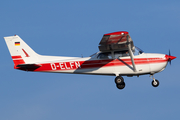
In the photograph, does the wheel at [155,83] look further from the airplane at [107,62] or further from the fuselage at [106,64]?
the fuselage at [106,64]

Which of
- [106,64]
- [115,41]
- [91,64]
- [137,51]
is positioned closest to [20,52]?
[91,64]

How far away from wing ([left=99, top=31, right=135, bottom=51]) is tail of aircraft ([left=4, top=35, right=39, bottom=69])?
4.61 meters

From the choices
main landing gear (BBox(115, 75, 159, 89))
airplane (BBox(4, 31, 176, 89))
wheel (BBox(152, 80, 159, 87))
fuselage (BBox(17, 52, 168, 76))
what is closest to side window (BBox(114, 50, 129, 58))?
airplane (BBox(4, 31, 176, 89))

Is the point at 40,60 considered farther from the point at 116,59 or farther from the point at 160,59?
the point at 160,59

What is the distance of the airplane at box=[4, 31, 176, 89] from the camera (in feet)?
54.1

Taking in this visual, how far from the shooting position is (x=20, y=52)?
17.8 m

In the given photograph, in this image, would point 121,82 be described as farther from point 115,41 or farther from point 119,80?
point 115,41

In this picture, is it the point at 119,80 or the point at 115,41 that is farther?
the point at 119,80

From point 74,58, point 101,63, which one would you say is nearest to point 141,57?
point 101,63

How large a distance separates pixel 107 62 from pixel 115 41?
5.65 ft

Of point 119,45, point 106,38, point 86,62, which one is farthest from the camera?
point 86,62

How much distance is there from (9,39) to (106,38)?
6569mm

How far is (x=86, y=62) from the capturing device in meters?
17.2

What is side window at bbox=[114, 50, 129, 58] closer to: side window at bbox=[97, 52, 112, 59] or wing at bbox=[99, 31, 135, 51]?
wing at bbox=[99, 31, 135, 51]
